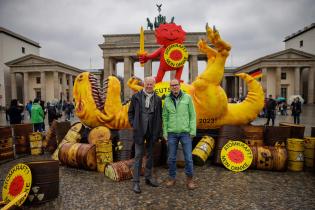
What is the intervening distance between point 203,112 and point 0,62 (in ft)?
154

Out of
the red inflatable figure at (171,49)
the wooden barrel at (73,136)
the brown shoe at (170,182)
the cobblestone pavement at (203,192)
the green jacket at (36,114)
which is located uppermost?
the red inflatable figure at (171,49)

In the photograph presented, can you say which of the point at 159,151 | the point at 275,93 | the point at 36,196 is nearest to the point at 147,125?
the point at 159,151

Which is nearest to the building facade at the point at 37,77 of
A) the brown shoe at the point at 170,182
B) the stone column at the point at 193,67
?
the stone column at the point at 193,67

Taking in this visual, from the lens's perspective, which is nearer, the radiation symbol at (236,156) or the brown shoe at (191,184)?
the brown shoe at (191,184)

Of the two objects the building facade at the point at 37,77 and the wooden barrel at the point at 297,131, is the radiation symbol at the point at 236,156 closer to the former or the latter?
the wooden barrel at the point at 297,131

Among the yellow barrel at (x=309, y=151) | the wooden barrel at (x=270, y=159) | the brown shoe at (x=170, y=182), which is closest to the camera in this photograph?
the brown shoe at (x=170, y=182)

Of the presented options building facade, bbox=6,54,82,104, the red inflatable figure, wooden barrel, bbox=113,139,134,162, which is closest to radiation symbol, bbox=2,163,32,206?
wooden barrel, bbox=113,139,134,162

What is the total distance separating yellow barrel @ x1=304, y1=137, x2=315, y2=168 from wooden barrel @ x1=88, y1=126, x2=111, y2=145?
15.0ft

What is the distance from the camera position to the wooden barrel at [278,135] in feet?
18.6

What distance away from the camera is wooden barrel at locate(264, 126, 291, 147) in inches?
223

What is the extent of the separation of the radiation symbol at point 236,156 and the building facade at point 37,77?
39698 mm

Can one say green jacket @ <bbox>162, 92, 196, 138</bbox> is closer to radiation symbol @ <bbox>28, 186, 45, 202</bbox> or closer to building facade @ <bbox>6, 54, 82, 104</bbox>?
radiation symbol @ <bbox>28, 186, 45, 202</bbox>

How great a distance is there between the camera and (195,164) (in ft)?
17.9

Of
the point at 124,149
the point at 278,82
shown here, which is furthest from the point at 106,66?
the point at 124,149
